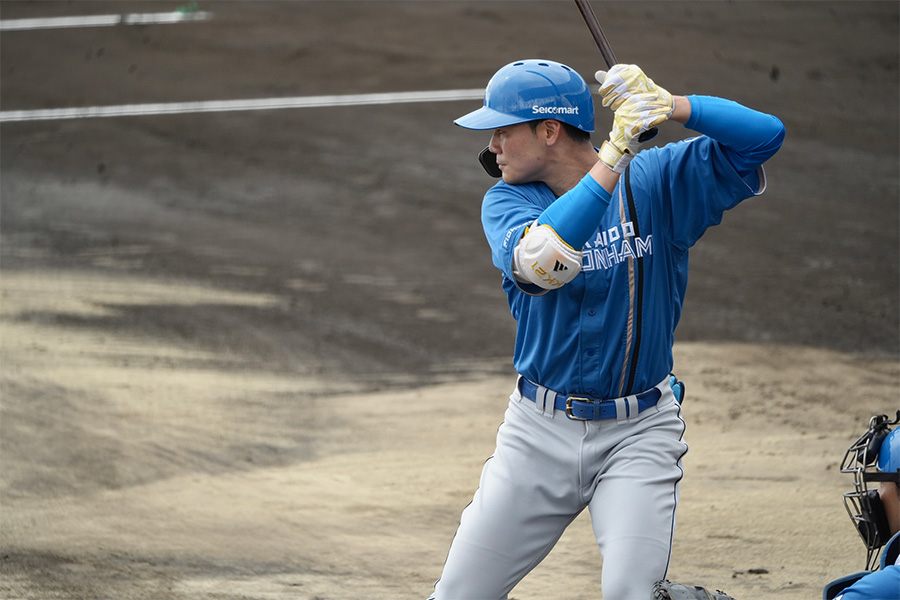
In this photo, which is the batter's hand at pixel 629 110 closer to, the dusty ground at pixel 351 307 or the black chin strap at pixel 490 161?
the black chin strap at pixel 490 161

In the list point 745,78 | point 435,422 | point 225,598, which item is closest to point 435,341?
point 435,422

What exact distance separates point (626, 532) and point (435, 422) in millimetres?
4369

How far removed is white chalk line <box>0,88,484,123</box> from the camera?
46.3ft

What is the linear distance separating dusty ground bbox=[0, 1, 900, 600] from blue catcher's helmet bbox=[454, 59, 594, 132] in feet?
8.58

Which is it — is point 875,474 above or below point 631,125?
below

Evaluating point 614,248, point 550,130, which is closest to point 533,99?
point 550,130

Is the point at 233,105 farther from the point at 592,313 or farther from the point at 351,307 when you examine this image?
the point at 592,313

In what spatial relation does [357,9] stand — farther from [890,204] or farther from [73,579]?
[73,579]

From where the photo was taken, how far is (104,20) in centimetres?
1741

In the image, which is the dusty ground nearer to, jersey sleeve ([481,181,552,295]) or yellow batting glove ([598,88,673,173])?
jersey sleeve ([481,181,552,295])

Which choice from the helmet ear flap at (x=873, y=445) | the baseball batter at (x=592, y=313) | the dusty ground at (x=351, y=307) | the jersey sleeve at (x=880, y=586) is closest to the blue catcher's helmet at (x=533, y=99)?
the baseball batter at (x=592, y=313)

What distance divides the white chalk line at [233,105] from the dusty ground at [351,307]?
0.25 meters

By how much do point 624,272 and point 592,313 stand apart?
0.17 m

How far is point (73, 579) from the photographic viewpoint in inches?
210
